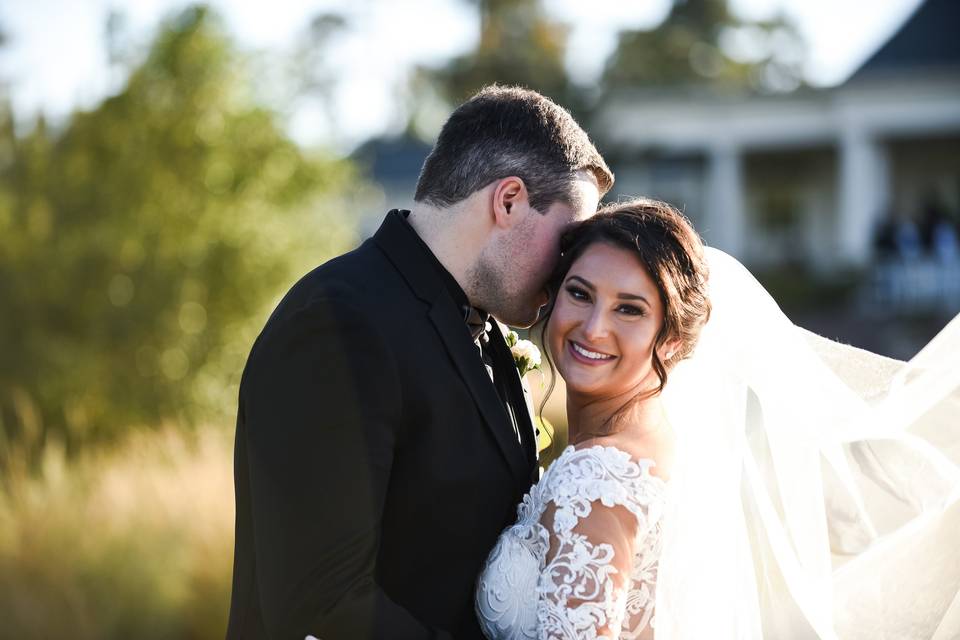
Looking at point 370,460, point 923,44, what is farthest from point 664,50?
point 370,460

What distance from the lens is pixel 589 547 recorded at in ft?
8.80

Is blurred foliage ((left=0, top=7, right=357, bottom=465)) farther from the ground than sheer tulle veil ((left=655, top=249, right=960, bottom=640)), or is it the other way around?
blurred foliage ((left=0, top=7, right=357, bottom=465))

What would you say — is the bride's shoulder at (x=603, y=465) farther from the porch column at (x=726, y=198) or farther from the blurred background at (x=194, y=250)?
the porch column at (x=726, y=198)

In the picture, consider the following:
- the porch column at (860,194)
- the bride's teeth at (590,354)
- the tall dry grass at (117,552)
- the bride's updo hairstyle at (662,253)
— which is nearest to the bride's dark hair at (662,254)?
the bride's updo hairstyle at (662,253)

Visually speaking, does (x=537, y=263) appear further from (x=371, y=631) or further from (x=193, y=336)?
(x=193, y=336)

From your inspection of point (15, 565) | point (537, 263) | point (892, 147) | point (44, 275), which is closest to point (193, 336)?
point (44, 275)

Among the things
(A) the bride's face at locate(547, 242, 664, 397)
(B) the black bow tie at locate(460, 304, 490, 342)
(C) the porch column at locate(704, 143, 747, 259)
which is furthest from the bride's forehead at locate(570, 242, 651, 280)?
(C) the porch column at locate(704, 143, 747, 259)

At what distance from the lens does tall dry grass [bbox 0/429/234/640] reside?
4.95 m

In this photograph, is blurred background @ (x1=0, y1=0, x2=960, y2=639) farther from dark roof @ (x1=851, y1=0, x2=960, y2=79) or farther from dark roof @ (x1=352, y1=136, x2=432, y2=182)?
dark roof @ (x1=352, y1=136, x2=432, y2=182)

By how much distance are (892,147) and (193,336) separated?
1931cm

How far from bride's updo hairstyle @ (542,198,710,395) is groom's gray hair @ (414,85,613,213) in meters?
0.18

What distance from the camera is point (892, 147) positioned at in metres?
24.0

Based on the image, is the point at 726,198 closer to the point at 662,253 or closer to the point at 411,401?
the point at 662,253

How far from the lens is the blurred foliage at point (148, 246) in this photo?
967cm
